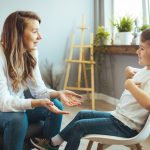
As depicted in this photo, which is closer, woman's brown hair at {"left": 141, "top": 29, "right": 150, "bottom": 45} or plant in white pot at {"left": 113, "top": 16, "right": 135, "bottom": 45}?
woman's brown hair at {"left": 141, "top": 29, "right": 150, "bottom": 45}

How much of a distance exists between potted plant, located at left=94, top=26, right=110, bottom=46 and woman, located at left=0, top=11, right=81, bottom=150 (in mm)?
2028

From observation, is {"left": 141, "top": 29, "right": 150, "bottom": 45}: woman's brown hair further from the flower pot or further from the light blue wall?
the light blue wall

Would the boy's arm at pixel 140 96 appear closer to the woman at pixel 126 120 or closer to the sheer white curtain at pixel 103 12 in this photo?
the woman at pixel 126 120

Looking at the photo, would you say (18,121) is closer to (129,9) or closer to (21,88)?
(21,88)

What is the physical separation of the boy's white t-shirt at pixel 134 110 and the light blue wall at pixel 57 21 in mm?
2382

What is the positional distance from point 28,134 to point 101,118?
0.46 metres

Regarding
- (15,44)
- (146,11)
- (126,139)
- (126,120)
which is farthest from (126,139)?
(146,11)

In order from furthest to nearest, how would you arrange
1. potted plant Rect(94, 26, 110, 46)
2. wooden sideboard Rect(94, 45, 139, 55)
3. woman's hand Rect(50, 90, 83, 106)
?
potted plant Rect(94, 26, 110, 46), wooden sideboard Rect(94, 45, 139, 55), woman's hand Rect(50, 90, 83, 106)

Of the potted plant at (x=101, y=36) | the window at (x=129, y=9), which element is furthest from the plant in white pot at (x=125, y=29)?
the potted plant at (x=101, y=36)

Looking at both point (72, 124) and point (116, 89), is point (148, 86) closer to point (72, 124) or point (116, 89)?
point (72, 124)

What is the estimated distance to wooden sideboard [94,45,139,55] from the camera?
9.94 feet

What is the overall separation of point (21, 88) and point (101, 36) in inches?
88.0

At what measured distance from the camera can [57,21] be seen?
149 inches

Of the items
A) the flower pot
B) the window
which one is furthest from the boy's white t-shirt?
the window
